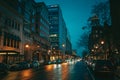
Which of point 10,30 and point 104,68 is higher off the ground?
point 10,30

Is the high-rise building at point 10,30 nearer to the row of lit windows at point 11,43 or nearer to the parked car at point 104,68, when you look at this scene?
the row of lit windows at point 11,43

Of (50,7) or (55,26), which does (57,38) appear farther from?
(50,7)

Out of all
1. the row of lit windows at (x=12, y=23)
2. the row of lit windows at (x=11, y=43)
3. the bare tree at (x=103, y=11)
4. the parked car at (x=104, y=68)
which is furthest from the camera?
the row of lit windows at (x=12, y=23)

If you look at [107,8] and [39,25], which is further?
[39,25]

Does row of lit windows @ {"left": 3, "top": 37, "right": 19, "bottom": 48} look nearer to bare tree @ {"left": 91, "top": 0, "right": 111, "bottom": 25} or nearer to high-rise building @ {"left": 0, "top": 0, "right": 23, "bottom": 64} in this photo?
high-rise building @ {"left": 0, "top": 0, "right": 23, "bottom": 64}

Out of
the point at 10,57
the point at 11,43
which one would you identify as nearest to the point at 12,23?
the point at 11,43

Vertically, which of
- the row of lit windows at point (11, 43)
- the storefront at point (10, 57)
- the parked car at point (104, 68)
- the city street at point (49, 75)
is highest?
the row of lit windows at point (11, 43)

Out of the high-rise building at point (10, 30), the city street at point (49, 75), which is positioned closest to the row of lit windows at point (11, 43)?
the high-rise building at point (10, 30)

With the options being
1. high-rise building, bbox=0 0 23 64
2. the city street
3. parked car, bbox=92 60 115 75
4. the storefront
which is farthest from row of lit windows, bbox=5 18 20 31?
parked car, bbox=92 60 115 75

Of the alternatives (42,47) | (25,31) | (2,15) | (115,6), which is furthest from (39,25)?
(115,6)

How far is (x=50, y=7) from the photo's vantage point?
15975 centimetres

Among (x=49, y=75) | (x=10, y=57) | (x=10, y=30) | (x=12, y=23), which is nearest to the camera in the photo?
(x=49, y=75)

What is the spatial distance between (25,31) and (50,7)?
90.5m

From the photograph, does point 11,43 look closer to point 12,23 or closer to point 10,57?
point 10,57
